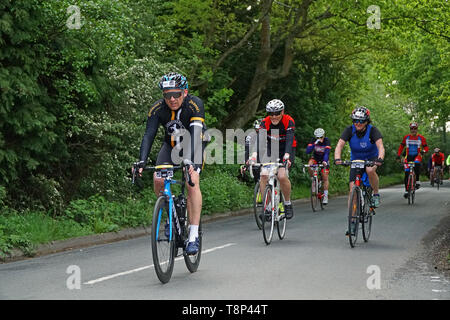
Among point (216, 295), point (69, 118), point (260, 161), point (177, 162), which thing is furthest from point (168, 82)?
point (69, 118)

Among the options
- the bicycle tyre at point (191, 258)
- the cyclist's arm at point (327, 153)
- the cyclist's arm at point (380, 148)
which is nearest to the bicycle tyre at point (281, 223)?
the cyclist's arm at point (380, 148)

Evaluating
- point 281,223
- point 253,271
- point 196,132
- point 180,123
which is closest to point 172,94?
point 180,123

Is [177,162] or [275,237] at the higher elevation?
[177,162]

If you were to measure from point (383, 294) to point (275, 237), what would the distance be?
18.0 ft

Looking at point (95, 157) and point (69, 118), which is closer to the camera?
point (69, 118)

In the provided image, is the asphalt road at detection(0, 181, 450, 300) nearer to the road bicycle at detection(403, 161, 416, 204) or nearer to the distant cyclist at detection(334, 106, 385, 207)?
the distant cyclist at detection(334, 106, 385, 207)

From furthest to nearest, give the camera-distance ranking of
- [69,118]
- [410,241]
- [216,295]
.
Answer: [69,118] → [410,241] → [216,295]

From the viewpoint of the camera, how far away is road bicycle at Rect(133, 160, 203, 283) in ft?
24.0

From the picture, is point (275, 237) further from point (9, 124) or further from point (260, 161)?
point (9, 124)

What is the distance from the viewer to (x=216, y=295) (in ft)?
22.4

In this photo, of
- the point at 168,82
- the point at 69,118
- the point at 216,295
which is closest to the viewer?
the point at 216,295

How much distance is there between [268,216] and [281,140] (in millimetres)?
1677

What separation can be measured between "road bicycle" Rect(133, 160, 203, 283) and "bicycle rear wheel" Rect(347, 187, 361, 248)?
138 inches

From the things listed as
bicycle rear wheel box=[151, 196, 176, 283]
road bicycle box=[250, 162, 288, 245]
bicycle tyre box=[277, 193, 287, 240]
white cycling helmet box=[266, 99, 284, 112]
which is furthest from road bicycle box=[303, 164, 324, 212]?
→ bicycle rear wheel box=[151, 196, 176, 283]
